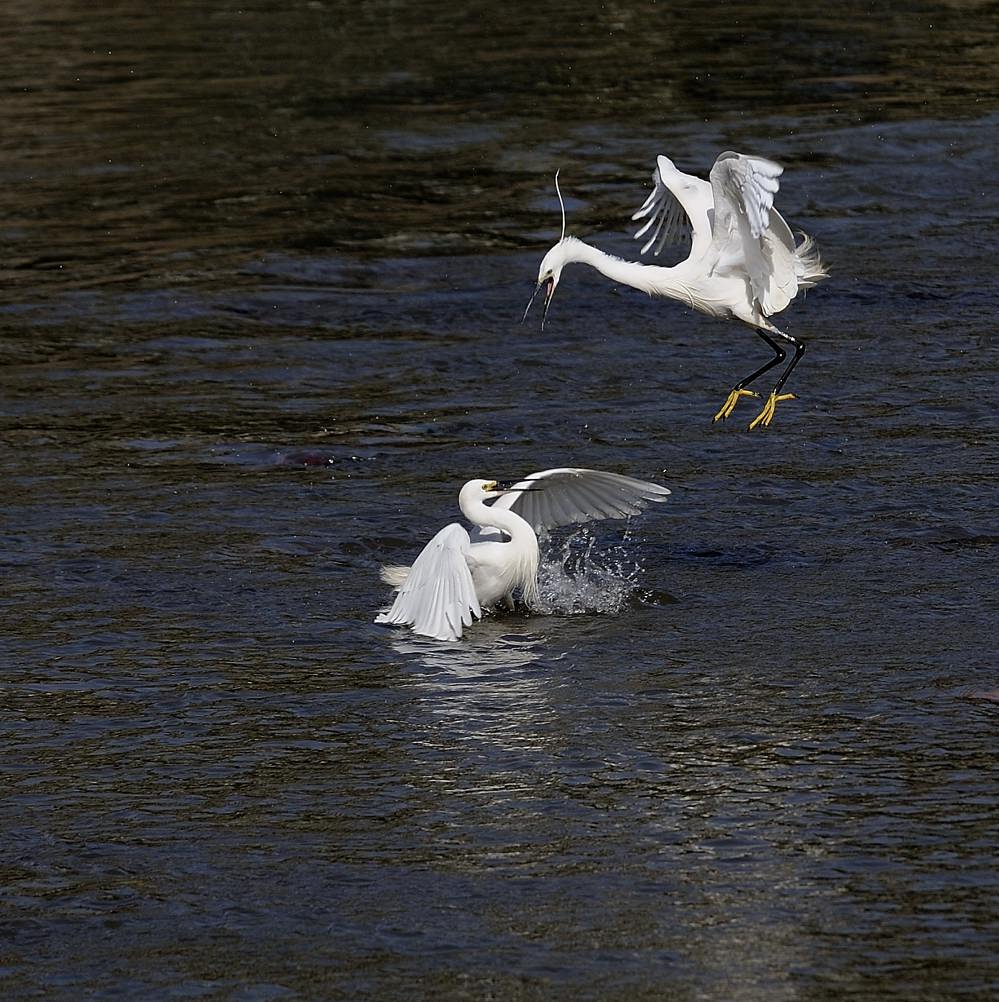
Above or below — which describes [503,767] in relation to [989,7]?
below

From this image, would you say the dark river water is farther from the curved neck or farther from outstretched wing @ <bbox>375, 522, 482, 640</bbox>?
the curved neck

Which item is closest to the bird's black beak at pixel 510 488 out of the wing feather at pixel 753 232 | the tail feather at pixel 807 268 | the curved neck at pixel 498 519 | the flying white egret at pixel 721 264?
the curved neck at pixel 498 519

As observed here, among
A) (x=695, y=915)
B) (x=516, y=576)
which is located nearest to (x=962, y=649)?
(x=516, y=576)

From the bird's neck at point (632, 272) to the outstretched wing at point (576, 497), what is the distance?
0.97m

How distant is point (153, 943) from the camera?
5473 mm

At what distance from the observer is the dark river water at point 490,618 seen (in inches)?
216

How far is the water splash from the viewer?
845cm

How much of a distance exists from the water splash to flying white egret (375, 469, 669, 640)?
0.16 m

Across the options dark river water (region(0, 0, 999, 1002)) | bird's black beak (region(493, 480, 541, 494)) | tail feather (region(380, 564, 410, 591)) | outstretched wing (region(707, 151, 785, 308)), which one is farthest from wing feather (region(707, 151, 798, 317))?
tail feather (region(380, 564, 410, 591))

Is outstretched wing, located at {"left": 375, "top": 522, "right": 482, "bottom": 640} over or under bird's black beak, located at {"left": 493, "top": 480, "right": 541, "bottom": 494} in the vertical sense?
under

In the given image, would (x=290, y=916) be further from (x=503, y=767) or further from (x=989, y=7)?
(x=989, y=7)

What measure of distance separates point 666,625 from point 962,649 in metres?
1.21

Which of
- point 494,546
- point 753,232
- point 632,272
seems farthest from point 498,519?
point 753,232

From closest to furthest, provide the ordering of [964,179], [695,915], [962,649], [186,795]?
1. [695,915]
2. [186,795]
3. [962,649]
4. [964,179]
